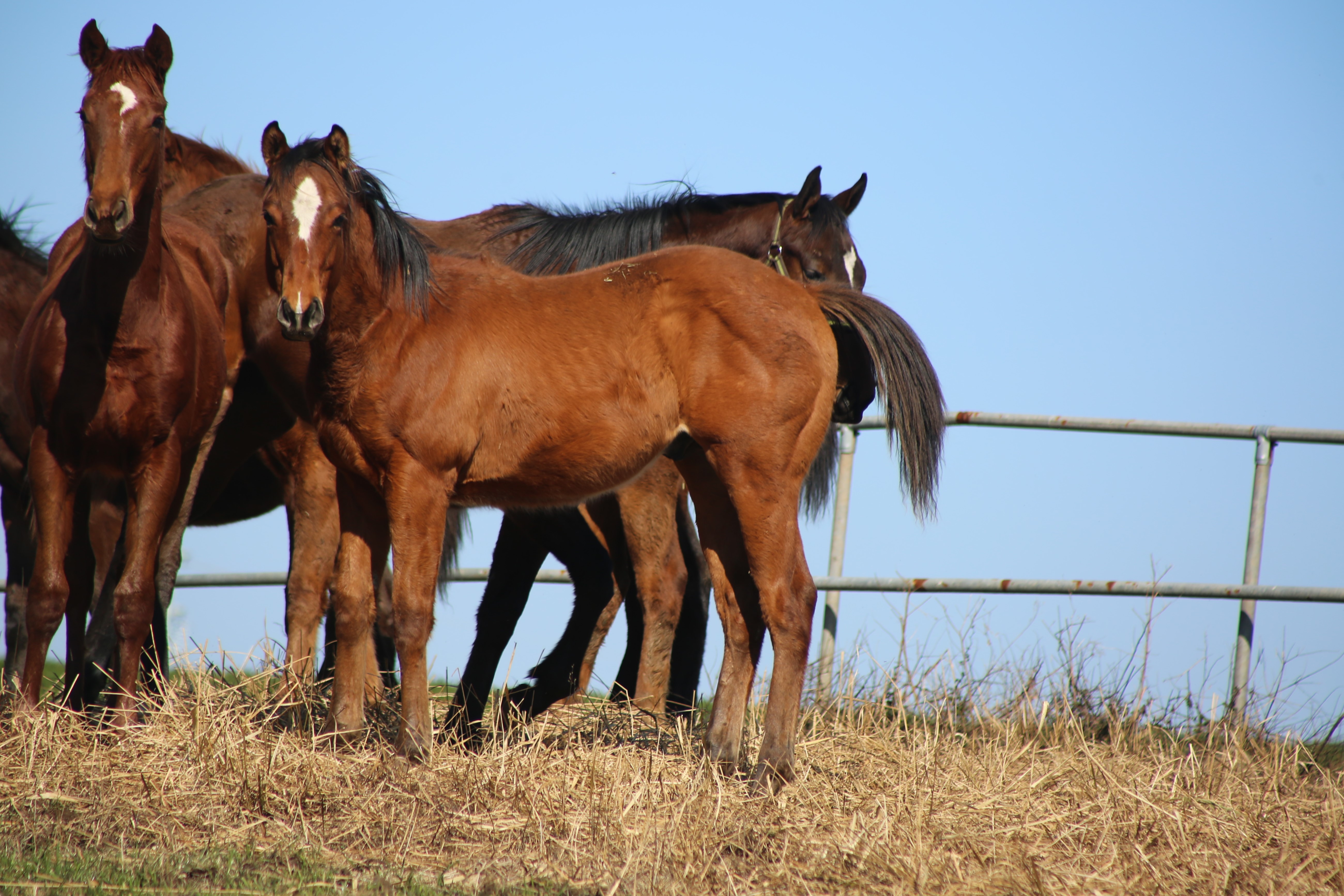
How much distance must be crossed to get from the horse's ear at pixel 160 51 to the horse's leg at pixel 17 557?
2.35 meters

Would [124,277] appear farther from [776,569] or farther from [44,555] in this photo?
[776,569]

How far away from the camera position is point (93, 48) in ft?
14.5

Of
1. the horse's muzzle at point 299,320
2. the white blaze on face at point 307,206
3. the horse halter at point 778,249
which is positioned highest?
the horse halter at point 778,249

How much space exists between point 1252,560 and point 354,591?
468 cm

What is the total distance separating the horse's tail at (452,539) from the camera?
7859mm

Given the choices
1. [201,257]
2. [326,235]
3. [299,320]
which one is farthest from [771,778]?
[201,257]

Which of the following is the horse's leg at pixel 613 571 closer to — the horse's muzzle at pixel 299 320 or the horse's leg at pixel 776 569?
the horse's leg at pixel 776 569

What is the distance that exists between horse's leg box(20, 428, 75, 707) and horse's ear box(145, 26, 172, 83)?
1470mm

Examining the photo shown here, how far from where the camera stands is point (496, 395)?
4.14 metres

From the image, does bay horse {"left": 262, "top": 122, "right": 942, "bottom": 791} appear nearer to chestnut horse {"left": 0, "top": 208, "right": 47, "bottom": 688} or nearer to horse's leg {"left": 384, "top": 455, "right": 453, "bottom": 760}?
horse's leg {"left": 384, "top": 455, "right": 453, "bottom": 760}

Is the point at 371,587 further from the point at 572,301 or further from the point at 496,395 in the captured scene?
the point at 572,301

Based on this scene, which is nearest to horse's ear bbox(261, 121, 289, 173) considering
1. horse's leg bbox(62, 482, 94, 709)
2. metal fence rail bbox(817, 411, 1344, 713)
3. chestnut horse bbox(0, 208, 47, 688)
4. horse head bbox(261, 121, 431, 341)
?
horse head bbox(261, 121, 431, 341)

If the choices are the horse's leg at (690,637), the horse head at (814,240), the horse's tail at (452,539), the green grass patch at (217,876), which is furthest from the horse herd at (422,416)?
the horse's tail at (452,539)

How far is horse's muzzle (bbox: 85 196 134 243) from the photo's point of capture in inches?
159
